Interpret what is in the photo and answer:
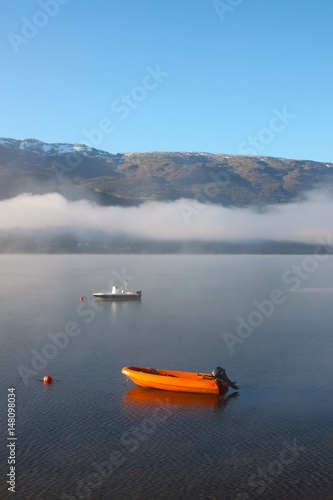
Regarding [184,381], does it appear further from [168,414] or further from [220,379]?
[168,414]

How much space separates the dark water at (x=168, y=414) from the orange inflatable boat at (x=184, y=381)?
0.69 m

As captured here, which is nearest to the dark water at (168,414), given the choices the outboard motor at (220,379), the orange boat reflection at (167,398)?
the orange boat reflection at (167,398)

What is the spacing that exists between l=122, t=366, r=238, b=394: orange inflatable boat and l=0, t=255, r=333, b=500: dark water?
2.26 ft

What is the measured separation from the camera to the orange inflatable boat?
114 feet

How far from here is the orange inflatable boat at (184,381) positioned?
3481cm

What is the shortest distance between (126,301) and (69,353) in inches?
1797

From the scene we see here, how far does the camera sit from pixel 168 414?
31625 mm

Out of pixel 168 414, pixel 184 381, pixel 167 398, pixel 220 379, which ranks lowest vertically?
pixel 168 414

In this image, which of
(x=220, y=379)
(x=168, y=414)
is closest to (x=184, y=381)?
(x=220, y=379)

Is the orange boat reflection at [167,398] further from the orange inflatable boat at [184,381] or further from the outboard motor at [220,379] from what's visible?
the outboard motor at [220,379]

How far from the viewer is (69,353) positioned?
47906mm

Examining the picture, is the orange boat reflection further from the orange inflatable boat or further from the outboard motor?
the outboard motor

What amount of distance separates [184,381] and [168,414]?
377 centimetres

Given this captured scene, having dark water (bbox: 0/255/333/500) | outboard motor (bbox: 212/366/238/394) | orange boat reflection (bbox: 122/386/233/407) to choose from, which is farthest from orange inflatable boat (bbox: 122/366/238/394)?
dark water (bbox: 0/255/333/500)
